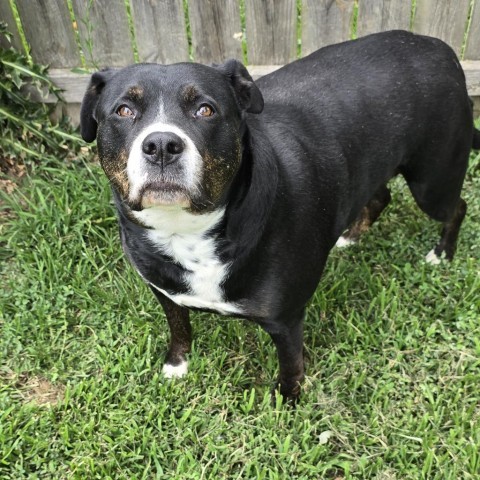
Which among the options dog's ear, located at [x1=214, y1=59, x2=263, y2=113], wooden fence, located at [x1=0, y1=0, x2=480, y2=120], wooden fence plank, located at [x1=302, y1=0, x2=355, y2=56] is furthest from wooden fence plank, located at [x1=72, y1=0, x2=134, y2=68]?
dog's ear, located at [x1=214, y1=59, x2=263, y2=113]

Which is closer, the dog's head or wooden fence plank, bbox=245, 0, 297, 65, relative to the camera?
the dog's head

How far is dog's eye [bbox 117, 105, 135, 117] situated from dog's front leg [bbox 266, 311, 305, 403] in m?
1.04

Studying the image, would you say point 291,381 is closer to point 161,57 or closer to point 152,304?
point 152,304

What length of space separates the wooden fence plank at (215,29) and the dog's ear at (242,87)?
1.83 metres

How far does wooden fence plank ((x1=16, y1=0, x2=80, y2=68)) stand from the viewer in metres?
4.12

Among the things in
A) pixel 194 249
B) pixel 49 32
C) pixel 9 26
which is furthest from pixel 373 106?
pixel 9 26

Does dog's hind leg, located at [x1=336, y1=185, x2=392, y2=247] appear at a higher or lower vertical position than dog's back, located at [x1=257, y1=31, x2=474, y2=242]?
lower

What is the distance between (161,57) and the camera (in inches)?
170

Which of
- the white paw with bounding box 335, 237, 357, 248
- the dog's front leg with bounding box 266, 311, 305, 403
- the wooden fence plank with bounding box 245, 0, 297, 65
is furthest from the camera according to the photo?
the wooden fence plank with bounding box 245, 0, 297, 65

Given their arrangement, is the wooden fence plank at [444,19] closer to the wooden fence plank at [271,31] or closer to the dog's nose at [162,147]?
the wooden fence plank at [271,31]

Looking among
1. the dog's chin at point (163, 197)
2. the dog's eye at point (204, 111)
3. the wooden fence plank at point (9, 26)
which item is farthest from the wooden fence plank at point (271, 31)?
the dog's chin at point (163, 197)

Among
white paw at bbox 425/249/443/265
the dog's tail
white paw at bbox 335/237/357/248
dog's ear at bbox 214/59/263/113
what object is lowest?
white paw at bbox 425/249/443/265

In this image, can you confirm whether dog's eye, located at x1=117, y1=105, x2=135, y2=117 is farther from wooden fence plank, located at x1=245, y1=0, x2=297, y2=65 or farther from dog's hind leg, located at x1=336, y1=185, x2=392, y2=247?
wooden fence plank, located at x1=245, y1=0, x2=297, y2=65

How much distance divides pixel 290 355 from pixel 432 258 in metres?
1.27
